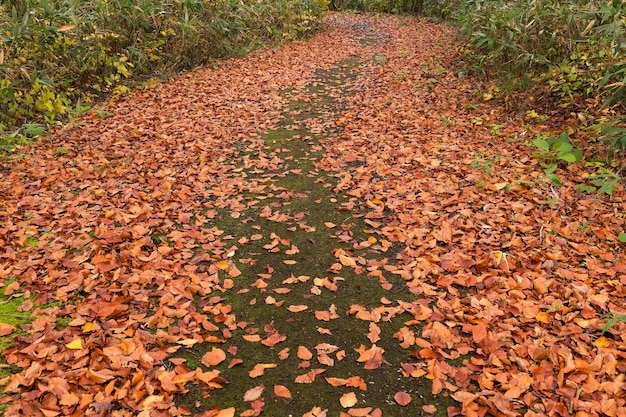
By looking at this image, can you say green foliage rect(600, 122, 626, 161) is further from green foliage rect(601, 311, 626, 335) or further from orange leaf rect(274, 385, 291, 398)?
orange leaf rect(274, 385, 291, 398)

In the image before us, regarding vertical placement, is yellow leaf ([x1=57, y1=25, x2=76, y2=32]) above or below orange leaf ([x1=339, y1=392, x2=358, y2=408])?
above

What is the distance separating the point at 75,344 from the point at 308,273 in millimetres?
1689

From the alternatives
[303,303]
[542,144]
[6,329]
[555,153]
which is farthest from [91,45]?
[555,153]

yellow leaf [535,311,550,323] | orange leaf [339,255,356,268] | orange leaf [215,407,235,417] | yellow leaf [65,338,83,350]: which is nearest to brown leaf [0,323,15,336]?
yellow leaf [65,338,83,350]

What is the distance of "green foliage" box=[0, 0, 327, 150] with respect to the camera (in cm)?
588

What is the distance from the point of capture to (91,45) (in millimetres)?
7066

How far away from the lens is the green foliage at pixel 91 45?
5.88 m

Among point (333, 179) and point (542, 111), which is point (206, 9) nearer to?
point (333, 179)

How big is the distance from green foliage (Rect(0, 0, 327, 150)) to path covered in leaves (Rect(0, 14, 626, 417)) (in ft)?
2.54

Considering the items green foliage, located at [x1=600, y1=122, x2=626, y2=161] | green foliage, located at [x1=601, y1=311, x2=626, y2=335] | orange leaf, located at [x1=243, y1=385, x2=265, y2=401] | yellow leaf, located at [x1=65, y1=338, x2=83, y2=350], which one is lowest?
orange leaf, located at [x1=243, y1=385, x2=265, y2=401]

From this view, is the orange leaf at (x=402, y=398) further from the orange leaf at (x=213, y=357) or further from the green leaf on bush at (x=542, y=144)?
the green leaf on bush at (x=542, y=144)

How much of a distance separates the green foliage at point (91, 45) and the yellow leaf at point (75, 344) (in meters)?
4.13

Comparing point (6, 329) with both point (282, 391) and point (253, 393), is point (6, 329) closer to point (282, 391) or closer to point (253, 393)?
point (253, 393)

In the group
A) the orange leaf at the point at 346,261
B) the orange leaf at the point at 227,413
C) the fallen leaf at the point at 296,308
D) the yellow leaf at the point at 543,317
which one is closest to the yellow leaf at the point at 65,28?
the orange leaf at the point at 346,261
